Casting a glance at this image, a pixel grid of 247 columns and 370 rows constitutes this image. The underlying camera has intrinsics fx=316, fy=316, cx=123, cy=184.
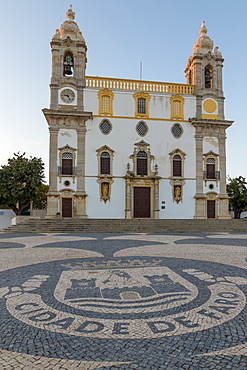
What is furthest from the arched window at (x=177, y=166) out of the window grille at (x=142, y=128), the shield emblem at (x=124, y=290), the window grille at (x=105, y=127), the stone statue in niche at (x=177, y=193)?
the shield emblem at (x=124, y=290)

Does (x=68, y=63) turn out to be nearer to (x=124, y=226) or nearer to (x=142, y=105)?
(x=142, y=105)

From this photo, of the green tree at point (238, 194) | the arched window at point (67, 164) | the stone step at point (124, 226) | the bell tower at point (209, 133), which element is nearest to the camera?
the stone step at point (124, 226)

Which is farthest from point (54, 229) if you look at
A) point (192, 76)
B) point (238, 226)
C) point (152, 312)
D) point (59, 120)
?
point (192, 76)

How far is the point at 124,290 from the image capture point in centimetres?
528

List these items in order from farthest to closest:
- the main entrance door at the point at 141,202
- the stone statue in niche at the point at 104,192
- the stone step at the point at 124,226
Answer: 1. the main entrance door at the point at 141,202
2. the stone statue in niche at the point at 104,192
3. the stone step at the point at 124,226

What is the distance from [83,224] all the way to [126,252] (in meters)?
12.0

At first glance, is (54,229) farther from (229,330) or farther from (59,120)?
(229,330)

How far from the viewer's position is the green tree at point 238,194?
1523 inches

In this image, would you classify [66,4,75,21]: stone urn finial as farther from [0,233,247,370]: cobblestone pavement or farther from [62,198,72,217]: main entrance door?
[0,233,247,370]: cobblestone pavement

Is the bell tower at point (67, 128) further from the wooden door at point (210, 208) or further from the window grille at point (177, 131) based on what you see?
the wooden door at point (210, 208)

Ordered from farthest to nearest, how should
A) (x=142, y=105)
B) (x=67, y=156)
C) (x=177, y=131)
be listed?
(x=177, y=131) < (x=142, y=105) < (x=67, y=156)

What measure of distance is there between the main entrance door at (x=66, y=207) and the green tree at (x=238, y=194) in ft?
69.2

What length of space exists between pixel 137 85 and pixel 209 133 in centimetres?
801

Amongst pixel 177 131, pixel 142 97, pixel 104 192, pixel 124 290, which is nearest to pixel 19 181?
pixel 104 192
